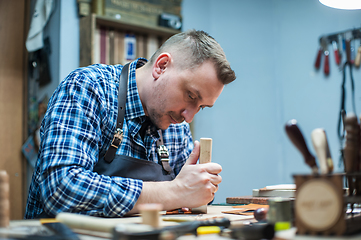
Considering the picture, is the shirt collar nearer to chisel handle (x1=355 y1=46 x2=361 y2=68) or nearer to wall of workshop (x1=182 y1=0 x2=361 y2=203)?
wall of workshop (x1=182 y1=0 x2=361 y2=203)

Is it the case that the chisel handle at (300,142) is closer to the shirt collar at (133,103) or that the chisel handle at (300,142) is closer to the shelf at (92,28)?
the shirt collar at (133,103)

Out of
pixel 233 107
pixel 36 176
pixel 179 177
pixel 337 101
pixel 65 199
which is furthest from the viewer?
pixel 233 107

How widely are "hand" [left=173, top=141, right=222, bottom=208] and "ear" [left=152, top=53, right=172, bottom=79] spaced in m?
0.47

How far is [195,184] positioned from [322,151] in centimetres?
60

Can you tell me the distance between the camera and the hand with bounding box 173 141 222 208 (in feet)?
3.81

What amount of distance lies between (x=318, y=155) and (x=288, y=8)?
10.1 ft

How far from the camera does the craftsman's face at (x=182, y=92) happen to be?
54.1 inches

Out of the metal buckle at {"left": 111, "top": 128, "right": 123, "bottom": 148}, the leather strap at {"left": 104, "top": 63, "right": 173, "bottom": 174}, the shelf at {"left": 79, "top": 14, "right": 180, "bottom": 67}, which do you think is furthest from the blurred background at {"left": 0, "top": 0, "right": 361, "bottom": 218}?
the metal buckle at {"left": 111, "top": 128, "right": 123, "bottom": 148}

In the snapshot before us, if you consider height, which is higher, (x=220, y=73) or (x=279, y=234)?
(x=220, y=73)

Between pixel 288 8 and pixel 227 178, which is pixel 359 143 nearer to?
pixel 227 178

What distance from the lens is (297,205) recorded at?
23.2 inches

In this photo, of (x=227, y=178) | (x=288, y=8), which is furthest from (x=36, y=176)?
(x=288, y=8)

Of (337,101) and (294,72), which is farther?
(294,72)

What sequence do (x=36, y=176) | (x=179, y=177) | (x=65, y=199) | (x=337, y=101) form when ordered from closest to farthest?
(x=65, y=199), (x=179, y=177), (x=36, y=176), (x=337, y=101)
